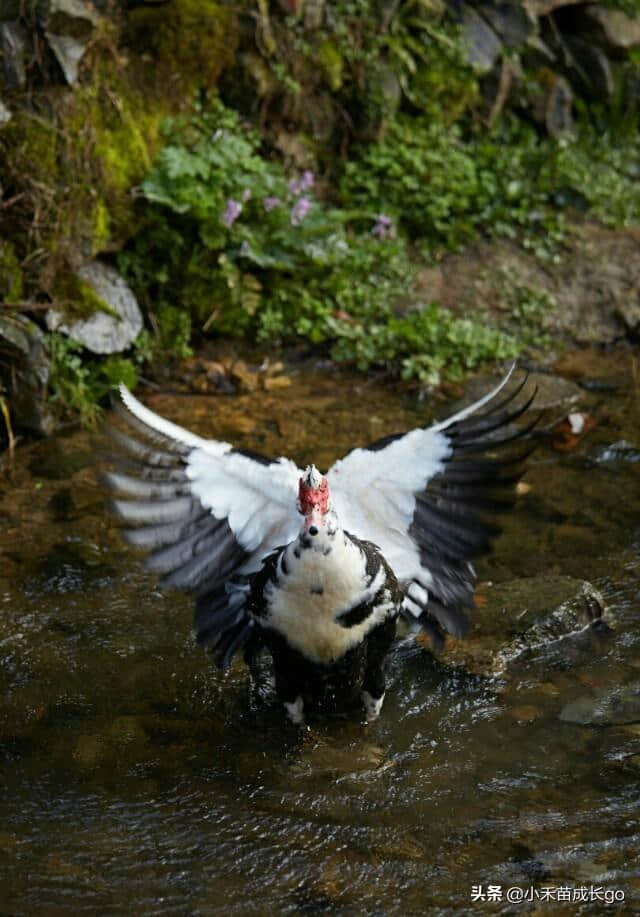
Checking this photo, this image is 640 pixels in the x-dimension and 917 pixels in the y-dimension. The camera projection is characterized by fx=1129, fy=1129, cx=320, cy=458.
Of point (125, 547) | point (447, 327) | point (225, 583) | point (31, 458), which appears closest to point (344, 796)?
point (225, 583)

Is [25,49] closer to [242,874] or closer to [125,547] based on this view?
[125,547]

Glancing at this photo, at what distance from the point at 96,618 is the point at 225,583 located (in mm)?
772

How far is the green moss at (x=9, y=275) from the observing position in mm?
5367

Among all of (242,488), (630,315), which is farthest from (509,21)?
(242,488)

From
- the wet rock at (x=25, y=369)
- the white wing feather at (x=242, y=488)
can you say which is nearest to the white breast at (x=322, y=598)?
the white wing feather at (x=242, y=488)

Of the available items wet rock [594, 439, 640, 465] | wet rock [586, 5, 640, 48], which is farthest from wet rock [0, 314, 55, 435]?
wet rock [586, 5, 640, 48]

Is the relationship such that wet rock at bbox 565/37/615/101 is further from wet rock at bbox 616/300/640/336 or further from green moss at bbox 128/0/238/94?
green moss at bbox 128/0/238/94

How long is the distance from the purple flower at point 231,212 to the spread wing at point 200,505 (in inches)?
107

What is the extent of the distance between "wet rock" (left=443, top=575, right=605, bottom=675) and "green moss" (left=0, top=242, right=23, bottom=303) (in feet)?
8.96

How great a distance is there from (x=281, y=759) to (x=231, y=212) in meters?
3.39

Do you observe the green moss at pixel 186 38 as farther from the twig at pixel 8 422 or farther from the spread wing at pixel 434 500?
the spread wing at pixel 434 500

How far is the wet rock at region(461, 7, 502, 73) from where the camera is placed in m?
7.77

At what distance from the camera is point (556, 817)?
318 centimetres

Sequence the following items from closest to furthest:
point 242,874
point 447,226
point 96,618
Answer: point 242,874 → point 96,618 → point 447,226
